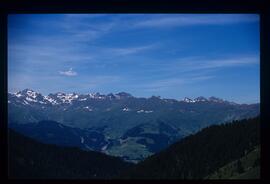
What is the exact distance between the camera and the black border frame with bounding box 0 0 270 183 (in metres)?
2.70

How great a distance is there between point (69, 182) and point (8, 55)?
829mm

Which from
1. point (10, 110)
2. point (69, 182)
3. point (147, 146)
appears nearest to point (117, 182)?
point (69, 182)

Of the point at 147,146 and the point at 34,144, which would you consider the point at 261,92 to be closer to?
the point at 34,144

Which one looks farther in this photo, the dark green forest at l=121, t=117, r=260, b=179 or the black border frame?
the dark green forest at l=121, t=117, r=260, b=179

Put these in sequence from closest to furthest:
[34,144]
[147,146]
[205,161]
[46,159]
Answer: [46,159] < [205,161] < [34,144] < [147,146]

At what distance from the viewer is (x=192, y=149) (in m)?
24.1

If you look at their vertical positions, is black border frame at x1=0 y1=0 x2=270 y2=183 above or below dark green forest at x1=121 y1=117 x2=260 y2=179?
above
